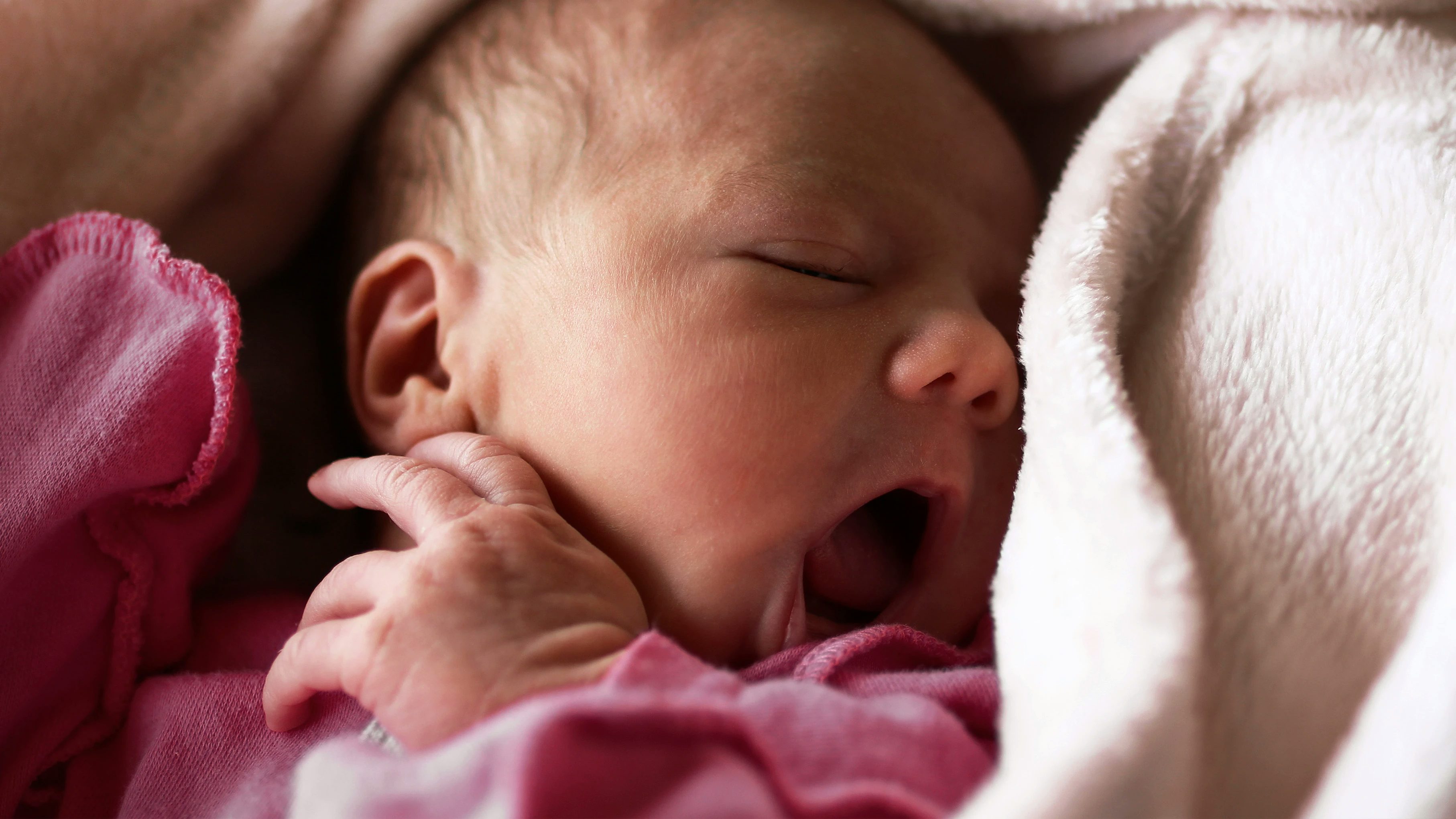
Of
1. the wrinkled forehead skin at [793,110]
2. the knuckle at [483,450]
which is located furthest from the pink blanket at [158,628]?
the wrinkled forehead skin at [793,110]

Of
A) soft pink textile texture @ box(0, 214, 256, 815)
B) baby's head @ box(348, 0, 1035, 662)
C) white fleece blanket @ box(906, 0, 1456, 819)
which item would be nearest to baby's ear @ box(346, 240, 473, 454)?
baby's head @ box(348, 0, 1035, 662)

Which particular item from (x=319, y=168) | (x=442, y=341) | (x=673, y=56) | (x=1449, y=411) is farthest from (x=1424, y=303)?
(x=319, y=168)

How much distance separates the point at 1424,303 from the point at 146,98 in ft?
3.97

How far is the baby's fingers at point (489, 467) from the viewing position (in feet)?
2.70

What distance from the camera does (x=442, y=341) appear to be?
996 mm

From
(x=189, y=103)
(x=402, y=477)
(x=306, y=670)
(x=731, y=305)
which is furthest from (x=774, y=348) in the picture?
(x=189, y=103)

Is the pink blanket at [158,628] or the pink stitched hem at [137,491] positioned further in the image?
the pink stitched hem at [137,491]

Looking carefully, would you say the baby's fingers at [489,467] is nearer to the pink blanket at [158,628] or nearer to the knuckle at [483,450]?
the knuckle at [483,450]

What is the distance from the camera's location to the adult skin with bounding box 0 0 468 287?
1084 millimetres

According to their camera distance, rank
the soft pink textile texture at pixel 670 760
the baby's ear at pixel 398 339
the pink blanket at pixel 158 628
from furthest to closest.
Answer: the baby's ear at pixel 398 339
the pink blanket at pixel 158 628
the soft pink textile texture at pixel 670 760

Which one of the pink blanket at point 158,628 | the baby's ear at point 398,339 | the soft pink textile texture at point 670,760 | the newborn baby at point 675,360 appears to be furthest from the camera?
the baby's ear at point 398,339

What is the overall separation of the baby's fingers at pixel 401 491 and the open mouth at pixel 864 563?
0.93 feet

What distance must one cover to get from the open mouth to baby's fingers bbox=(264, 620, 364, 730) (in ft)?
1.17

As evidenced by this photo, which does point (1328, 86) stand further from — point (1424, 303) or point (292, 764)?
point (292, 764)
